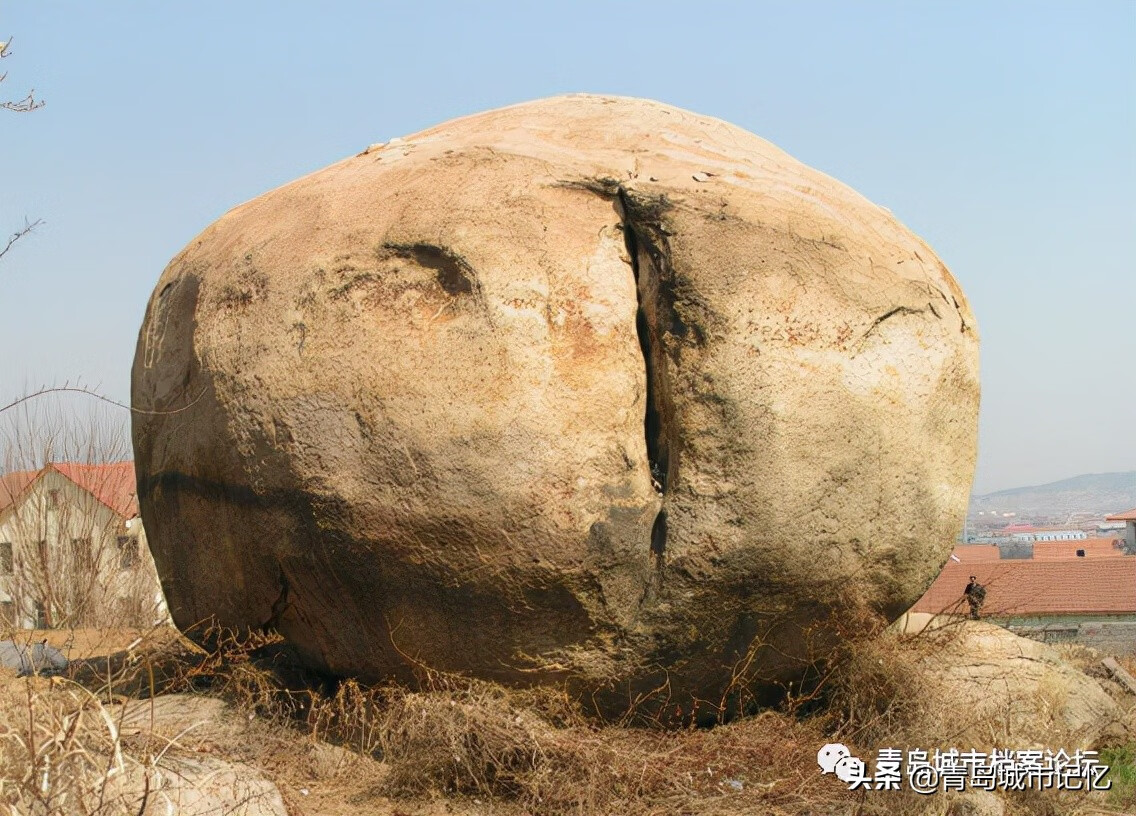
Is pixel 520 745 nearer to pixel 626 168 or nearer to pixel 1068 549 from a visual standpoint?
pixel 626 168

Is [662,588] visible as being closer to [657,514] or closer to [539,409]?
[657,514]

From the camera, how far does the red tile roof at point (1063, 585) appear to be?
14836 millimetres

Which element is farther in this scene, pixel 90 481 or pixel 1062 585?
pixel 1062 585

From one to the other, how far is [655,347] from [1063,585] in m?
12.9

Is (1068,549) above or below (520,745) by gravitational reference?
below

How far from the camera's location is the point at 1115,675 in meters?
6.50

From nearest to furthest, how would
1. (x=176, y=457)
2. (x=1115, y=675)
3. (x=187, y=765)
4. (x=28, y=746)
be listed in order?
1. (x=28, y=746)
2. (x=187, y=765)
3. (x=176, y=457)
4. (x=1115, y=675)

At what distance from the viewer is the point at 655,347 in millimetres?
4543

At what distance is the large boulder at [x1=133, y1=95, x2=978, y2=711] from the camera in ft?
14.1

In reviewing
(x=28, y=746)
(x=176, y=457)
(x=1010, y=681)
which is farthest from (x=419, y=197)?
(x=1010, y=681)

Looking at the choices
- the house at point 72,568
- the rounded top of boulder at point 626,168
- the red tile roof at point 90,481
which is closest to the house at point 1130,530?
the red tile roof at point 90,481

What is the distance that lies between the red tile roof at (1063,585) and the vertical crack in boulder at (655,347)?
10.6m

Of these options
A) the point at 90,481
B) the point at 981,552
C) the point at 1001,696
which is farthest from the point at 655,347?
the point at 981,552

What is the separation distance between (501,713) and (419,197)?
198cm
